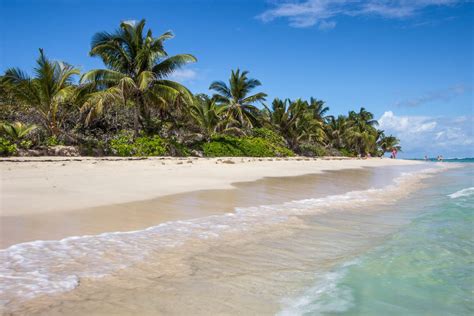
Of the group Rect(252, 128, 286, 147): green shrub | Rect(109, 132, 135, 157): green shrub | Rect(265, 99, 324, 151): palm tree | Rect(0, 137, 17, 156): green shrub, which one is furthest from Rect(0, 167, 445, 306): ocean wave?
Rect(265, 99, 324, 151): palm tree

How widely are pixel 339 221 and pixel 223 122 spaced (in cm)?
2243

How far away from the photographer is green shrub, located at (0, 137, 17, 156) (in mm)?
13077

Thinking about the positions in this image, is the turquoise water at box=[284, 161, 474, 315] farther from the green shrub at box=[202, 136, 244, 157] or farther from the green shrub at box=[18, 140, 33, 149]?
the green shrub at box=[202, 136, 244, 157]

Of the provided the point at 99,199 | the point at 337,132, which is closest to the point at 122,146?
the point at 99,199

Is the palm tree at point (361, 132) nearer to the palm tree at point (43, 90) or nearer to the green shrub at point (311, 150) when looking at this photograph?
the green shrub at point (311, 150)

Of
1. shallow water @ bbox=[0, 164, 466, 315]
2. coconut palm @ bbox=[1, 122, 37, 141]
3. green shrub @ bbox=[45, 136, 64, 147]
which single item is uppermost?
coconut palm @ bbox=[1, 122, 37, 141]

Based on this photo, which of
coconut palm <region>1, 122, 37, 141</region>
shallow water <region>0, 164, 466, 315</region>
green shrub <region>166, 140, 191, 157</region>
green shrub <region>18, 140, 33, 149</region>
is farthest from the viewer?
green shrub <region>166, 140, 191, 157</region>

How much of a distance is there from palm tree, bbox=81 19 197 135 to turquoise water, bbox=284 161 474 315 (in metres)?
16.4

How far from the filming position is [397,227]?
5156mm

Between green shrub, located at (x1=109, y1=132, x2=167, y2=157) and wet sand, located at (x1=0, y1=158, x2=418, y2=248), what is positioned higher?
green shrub, located at (x1=109, y1=132, x2=167, y2=157)

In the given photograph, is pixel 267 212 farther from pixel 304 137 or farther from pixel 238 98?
pixel 304 137

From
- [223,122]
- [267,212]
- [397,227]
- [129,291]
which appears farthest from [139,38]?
[129,291]

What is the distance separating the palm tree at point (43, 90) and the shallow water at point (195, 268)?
1476 cm

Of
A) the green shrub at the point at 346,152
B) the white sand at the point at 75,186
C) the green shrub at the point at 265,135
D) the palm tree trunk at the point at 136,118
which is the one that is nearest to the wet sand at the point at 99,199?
the white sand at the point at 75,186
